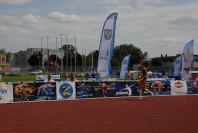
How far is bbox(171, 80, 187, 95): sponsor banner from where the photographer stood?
28.3m

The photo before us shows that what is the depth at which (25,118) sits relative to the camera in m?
14.4

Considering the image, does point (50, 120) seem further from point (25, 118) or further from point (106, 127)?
point (106, 127)

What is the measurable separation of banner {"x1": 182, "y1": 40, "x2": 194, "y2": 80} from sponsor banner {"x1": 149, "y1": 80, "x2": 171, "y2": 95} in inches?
322

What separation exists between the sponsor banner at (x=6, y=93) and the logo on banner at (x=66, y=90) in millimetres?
3028

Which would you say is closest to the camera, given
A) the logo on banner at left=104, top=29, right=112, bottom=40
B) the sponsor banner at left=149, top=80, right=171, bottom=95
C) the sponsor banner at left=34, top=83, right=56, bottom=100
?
the sponsor banner at left=34, top=83, right=56, bottom=100

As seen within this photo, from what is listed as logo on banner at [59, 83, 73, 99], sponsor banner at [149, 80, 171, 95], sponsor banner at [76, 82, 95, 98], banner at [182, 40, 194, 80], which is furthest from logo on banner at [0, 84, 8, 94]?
banner at [182, 40, 194, 80]

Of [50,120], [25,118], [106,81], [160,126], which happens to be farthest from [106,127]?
[106,81]

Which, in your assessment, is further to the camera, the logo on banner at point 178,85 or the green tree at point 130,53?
the green tree at point 130,53

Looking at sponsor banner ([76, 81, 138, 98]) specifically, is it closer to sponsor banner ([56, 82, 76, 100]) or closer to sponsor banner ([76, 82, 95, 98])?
sponsor banner ([76, 82, 95, 98])

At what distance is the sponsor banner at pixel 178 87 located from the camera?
28266mm

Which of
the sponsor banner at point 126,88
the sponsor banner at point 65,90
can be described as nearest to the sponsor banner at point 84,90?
the sponsor banner at point 65,90

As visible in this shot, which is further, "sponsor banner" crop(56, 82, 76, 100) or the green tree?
the green tree

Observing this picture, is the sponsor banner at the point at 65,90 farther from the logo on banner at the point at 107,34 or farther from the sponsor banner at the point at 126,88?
the logo on banner at the point at 107,34

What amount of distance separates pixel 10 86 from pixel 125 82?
7.51 m
